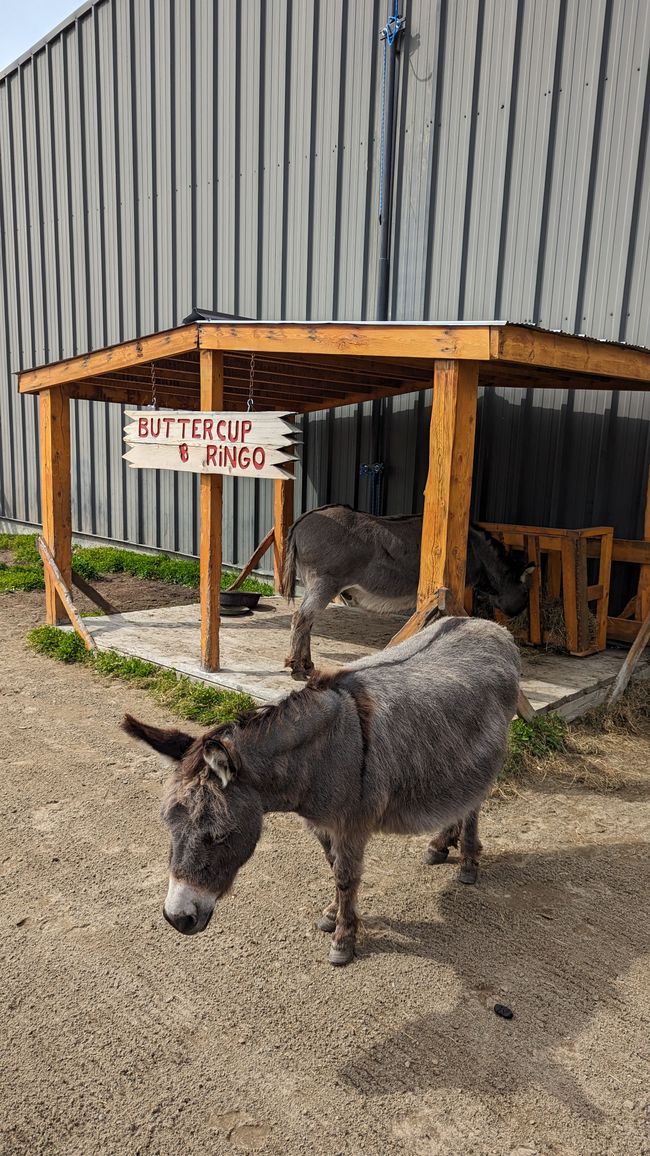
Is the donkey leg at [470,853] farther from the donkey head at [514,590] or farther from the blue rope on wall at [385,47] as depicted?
the blue rope on wall at [385,47]

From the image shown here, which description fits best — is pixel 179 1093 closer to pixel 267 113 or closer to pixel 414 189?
pixel 414 189

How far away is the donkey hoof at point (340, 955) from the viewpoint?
317cm

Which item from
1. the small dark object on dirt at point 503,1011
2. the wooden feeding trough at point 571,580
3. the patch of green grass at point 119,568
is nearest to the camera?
the small dark object on dirt at point 503,1011

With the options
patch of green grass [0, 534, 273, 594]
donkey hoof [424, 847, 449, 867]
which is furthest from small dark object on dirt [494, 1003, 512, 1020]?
patch of green grass [0, 534, 273, 594]

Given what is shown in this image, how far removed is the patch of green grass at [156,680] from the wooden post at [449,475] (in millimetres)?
1674

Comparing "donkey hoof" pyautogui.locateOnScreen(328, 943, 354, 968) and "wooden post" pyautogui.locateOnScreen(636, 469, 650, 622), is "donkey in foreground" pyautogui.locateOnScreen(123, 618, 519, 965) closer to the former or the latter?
"donkey hoof" pyautogui.locateOnScreen(328, 943, 354, 968)

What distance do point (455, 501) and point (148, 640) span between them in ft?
13.1

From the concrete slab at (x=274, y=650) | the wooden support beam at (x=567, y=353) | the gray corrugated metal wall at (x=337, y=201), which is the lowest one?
the concrete slab at (x=274, y=650)

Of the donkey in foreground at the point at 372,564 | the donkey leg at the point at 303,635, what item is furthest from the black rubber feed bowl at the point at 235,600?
the donkey leg at the point at 303,635

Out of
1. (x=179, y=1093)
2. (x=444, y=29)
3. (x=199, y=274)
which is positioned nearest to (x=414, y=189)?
(x=444, y=29)

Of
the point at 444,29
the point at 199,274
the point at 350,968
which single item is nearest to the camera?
the point at 350,968

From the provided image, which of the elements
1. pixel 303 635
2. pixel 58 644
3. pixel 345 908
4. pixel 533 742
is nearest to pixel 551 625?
pixel 533 742

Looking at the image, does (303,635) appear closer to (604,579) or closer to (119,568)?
(604,579)

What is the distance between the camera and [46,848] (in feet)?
13.4
